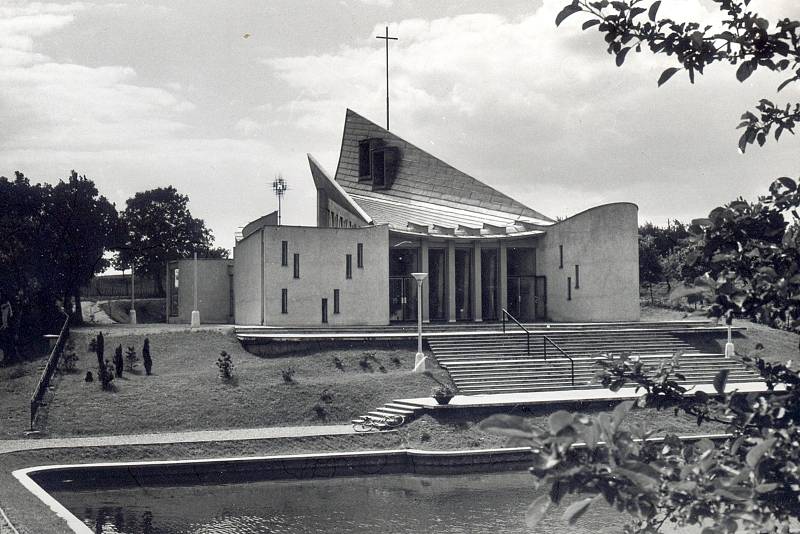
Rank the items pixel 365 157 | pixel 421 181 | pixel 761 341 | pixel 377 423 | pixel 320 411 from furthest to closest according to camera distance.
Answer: pixel 365 157 → pixel 421 181 → pixel 761 341 → pixel 320 411 → pixel 377 423

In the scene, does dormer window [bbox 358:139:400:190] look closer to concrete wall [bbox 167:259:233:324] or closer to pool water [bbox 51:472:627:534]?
concrete wall [bbox 167:259:233:324]

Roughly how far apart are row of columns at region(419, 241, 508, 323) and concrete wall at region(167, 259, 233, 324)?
10.4 metres

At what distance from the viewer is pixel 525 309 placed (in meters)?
34.8

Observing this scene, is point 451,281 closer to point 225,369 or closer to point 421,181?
point 421,181

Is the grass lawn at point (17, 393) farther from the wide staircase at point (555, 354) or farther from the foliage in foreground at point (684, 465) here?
the foliage in foreground at point (684, 465)

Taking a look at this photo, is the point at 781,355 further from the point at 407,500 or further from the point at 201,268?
the point at 201,268

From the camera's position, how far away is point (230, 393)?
2034 centimetres

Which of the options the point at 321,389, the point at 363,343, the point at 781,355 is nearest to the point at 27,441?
the point at 321,389

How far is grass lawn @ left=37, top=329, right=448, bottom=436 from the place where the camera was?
19.0 meters

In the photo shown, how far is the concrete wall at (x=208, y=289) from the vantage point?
39312mm

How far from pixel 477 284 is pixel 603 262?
4654 millimetres

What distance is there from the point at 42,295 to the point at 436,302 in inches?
578

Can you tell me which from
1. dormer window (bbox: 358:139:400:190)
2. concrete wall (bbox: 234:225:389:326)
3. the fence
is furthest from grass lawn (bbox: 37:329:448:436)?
the fence

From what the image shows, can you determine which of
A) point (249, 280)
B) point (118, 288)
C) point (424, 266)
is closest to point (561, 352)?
point (424, 266)
